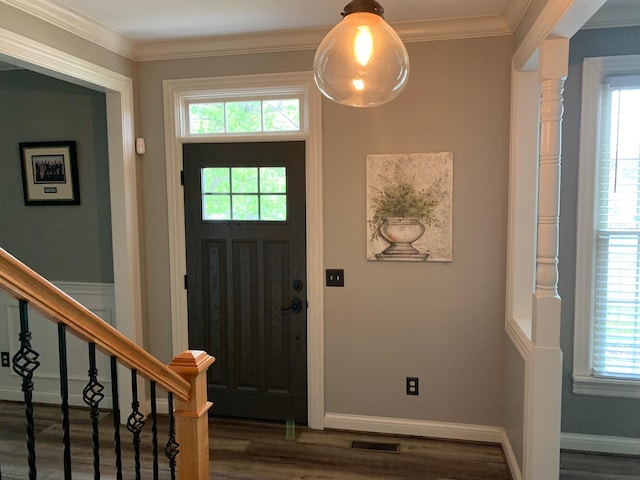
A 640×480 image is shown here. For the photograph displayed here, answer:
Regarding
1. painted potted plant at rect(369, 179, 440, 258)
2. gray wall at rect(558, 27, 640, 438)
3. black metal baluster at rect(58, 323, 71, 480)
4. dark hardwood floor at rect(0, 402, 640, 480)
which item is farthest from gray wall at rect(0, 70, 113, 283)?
gray wall at rect(558, 27, 640, 438)

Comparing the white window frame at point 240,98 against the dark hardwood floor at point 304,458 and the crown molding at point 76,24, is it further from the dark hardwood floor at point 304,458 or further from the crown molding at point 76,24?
the dark hardwood floor at point 304,458

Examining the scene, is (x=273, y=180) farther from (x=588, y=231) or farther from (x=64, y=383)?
(x=64, y=383)

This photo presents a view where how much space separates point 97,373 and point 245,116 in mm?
2290

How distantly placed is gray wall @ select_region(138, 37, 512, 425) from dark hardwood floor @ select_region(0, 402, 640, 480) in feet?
0.78

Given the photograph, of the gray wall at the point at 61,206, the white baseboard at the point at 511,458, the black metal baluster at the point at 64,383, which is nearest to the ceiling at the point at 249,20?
the gray wall at the point at 61,206

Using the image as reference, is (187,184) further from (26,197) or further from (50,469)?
(50,469)

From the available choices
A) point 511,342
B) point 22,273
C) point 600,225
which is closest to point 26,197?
point 22,273

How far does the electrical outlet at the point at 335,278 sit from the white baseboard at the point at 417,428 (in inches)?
36.7

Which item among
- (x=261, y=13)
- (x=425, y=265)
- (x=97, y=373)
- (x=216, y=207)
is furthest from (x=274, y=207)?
(x=97, y=373)

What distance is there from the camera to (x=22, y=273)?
3.25ft

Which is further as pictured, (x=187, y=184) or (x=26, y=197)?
(x=26, y=197)

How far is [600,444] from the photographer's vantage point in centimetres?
295

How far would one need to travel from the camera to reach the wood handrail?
3.19 feet

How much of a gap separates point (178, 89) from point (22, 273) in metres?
2.60
